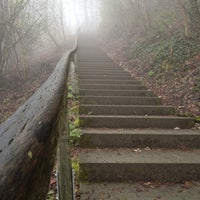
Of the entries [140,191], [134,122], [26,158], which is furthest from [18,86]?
[26,158]

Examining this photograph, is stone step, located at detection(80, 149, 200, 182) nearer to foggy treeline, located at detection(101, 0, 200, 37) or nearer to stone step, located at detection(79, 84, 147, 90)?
stone step, located at detection(79, 84, 147, 90)

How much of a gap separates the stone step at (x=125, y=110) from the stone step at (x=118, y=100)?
62cm

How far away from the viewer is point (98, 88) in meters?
7.58

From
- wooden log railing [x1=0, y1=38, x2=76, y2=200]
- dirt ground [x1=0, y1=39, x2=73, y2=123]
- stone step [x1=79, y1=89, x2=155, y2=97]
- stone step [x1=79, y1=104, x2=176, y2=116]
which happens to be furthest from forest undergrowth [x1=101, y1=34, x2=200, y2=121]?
wooden log railing [x1=0, y1=38, x2=76, y2=200]

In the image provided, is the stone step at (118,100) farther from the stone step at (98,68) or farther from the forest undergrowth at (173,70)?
the stone step at (98,68)

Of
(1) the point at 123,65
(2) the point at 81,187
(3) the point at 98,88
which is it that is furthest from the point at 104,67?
(2) the point at 81,187

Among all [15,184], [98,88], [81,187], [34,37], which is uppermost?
[34,37]

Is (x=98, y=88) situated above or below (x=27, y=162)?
below

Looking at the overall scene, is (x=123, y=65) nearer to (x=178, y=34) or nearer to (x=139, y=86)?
(x=178, y=34)

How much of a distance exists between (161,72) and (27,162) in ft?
27.8

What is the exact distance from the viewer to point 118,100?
255 inches

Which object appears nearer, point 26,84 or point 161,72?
point 161,72

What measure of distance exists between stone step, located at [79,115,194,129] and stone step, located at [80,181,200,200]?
1649 mm

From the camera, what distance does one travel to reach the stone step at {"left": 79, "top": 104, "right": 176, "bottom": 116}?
5.68 metres
